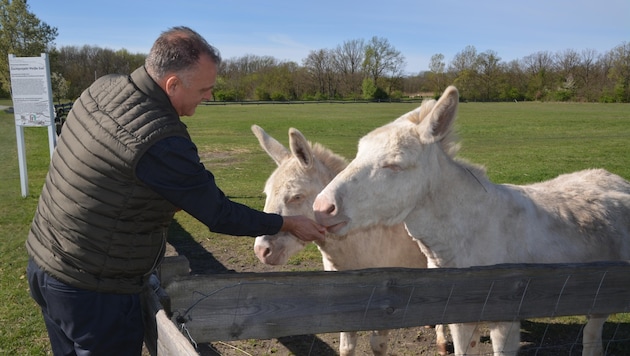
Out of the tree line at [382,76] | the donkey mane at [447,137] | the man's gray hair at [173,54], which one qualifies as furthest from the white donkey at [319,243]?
the tree line at [382,76]

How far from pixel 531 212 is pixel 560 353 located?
2.14 metres

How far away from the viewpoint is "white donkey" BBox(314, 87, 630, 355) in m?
3.20

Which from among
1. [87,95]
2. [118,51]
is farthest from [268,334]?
[118,51]

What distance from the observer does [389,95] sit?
89.4 meters

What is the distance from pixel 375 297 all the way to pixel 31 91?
11.2 meters

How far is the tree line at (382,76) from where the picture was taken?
79.1m

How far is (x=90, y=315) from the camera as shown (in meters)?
2.44

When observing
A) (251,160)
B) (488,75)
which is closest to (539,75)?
(488,75)

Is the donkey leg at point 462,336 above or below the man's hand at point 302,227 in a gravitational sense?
below

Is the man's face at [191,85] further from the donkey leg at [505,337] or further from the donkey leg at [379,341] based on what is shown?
the donkey leg at [379,341]

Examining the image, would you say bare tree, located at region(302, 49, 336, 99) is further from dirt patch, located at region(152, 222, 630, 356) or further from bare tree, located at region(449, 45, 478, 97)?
dirt patch, located at region(152, 222, 630, 356)

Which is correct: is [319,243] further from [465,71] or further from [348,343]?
[465,71]

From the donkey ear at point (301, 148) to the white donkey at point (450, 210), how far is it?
639 mm

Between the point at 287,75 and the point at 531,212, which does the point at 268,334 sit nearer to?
the point at 531,212
